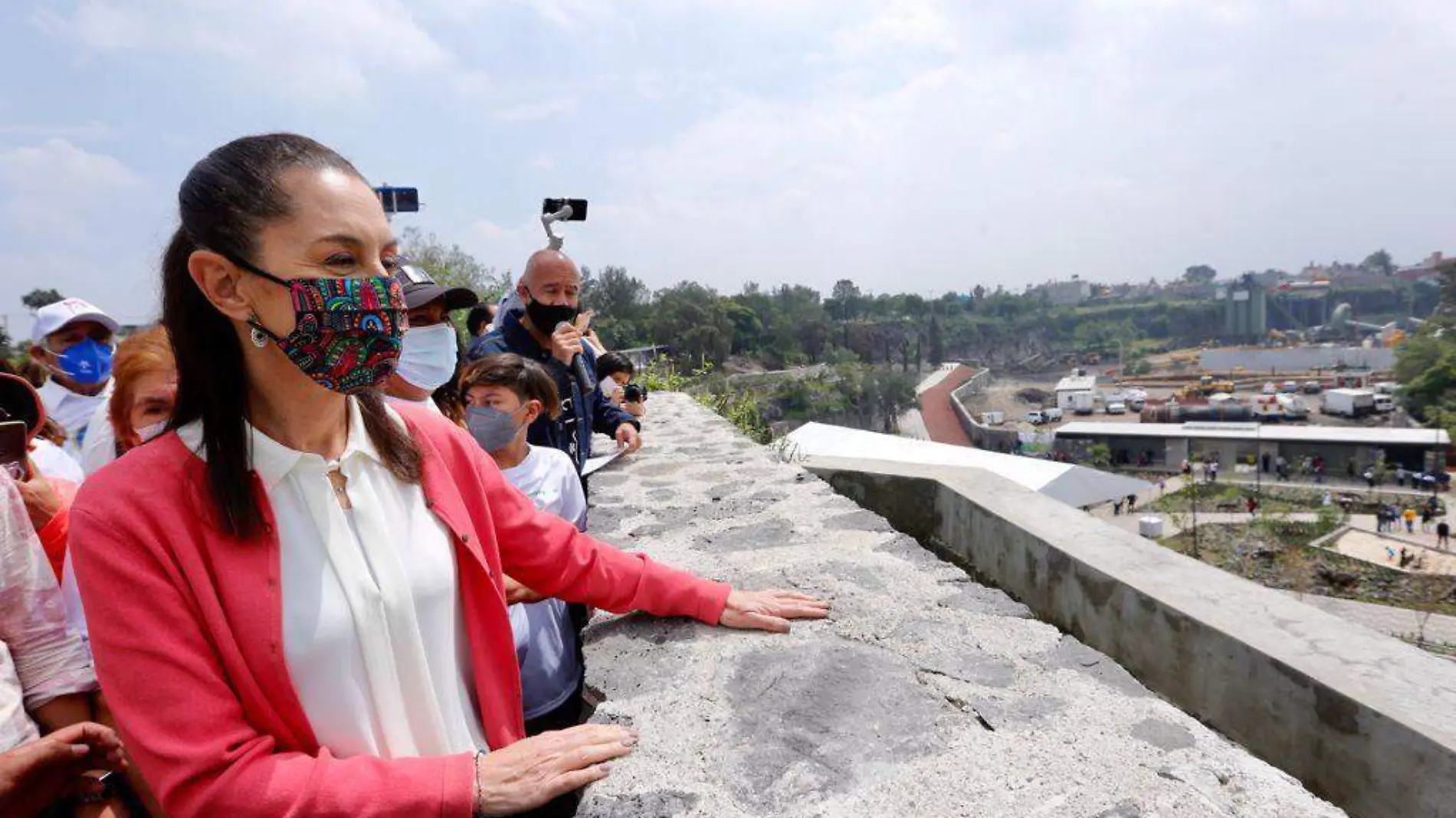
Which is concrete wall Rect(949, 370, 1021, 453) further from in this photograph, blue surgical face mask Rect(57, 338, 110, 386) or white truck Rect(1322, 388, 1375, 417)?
blue surgical face mask Rect(57, 338, 110, 386)

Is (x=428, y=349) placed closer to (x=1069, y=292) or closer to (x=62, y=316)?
(x=62, y=316)

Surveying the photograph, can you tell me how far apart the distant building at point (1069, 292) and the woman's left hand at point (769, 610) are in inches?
5884

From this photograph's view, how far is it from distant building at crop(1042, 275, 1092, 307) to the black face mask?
148 meters

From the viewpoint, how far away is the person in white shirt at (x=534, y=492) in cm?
204

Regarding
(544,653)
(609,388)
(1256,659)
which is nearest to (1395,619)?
(609,388)

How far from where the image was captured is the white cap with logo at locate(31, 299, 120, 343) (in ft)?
11.2

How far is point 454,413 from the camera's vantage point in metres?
2.95

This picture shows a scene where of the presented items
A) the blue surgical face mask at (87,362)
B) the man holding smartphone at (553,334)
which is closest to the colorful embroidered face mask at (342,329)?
the man holding smartphone at (553,334)

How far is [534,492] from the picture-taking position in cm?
252

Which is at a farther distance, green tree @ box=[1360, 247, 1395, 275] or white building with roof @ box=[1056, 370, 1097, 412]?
green tree @ box=[1360, 247, 1395, 275]

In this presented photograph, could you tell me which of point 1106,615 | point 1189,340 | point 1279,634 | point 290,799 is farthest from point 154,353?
point 1189,340

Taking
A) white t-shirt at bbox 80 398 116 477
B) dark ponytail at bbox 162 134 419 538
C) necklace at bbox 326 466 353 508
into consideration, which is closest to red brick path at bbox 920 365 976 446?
white t-shirt at bbox 80 398 116 477

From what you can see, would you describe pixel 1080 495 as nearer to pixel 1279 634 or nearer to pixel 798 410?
pixel 1279 634

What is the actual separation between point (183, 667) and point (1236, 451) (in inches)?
1827
